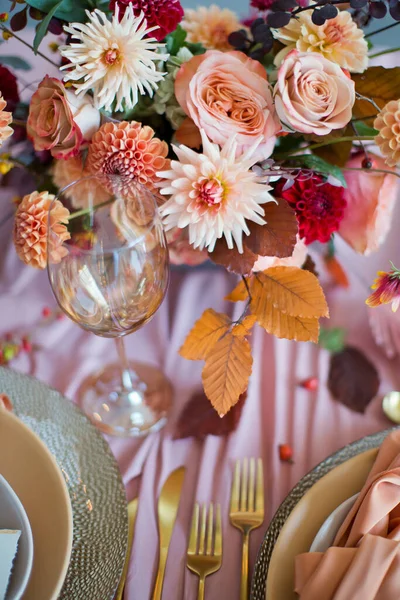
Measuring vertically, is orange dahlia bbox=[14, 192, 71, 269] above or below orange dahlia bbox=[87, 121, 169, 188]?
below

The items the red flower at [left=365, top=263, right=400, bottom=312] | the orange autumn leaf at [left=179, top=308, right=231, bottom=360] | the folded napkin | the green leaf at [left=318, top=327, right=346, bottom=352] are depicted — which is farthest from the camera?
the green leaf at [left=318, top=327, right=346, bottom=352]

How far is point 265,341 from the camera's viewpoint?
74cm

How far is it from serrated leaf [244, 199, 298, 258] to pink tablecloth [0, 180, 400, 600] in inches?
8.5

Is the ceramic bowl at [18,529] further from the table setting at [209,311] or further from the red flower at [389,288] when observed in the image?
the red flower at [389,288]

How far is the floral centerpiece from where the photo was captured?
1.64 ft

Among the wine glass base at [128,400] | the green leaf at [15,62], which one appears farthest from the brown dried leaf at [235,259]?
the green leaf at [15,62]

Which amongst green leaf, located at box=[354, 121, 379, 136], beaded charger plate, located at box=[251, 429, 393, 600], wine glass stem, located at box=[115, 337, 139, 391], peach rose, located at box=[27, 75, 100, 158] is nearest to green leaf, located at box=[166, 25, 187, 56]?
peach rose, located at box=[27, 75, 100, 158]

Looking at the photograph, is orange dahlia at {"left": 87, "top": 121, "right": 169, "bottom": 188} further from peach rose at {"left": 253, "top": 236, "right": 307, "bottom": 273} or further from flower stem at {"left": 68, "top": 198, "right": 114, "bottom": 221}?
peach rose at {"left": 253, "top": 236, "right": 307, "bottom": 273}

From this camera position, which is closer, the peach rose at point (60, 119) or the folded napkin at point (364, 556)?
the folded napkin at point (364, 556)

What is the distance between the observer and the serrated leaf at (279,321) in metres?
0.56

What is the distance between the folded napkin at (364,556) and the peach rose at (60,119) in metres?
0.40

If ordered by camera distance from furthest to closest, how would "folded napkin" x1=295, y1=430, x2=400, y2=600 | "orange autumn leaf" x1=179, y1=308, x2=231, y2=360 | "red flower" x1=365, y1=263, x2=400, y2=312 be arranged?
"orange autumn leaf" x1=179, y1=308, x2=231, y2=360
"red flower" x1=365, y1=263, x2=400, y2=312
"folded napkin" x1=295, y1=430, x2=400, y2=600

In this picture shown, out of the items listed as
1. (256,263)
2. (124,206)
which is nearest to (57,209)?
(124,206)

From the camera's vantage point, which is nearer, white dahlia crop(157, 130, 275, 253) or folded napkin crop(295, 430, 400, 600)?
folded napkin crop(295, 430, 400, 600)
